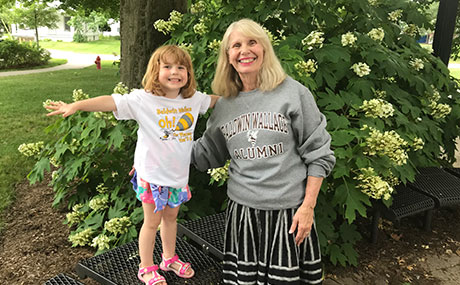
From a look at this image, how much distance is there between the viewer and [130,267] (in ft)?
8.88

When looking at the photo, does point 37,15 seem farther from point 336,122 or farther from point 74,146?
point 336,122

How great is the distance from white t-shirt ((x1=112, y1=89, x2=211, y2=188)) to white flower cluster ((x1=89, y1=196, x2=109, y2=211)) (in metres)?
1.48

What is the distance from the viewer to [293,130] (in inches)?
81.6

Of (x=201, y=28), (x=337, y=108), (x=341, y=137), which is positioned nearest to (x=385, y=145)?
(x=341, y=137)

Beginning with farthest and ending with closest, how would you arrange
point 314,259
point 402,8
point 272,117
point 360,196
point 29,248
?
point 402,8 → point 29,248 → point 360,196 → point 314,259 → point 272,117

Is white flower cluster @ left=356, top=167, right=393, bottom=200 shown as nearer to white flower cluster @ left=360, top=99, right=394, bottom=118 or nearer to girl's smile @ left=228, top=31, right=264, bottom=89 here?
white flower cluster @ left=360, top=99, right=394, bottom=118

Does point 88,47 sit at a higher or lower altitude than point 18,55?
lower

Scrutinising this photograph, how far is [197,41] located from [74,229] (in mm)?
2171

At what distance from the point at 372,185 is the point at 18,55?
2199 cm

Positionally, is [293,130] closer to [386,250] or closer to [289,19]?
[289,19]

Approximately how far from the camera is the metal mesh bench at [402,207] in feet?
11.2

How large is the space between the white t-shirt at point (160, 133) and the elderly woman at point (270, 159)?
0.25m

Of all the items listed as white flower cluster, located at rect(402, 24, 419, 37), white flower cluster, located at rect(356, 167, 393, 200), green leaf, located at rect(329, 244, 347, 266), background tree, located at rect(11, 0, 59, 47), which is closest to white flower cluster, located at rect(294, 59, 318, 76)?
white flower cluster, located at rect(356, 167, 393, 200)

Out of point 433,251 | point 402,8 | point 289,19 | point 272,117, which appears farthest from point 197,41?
point 433,251
